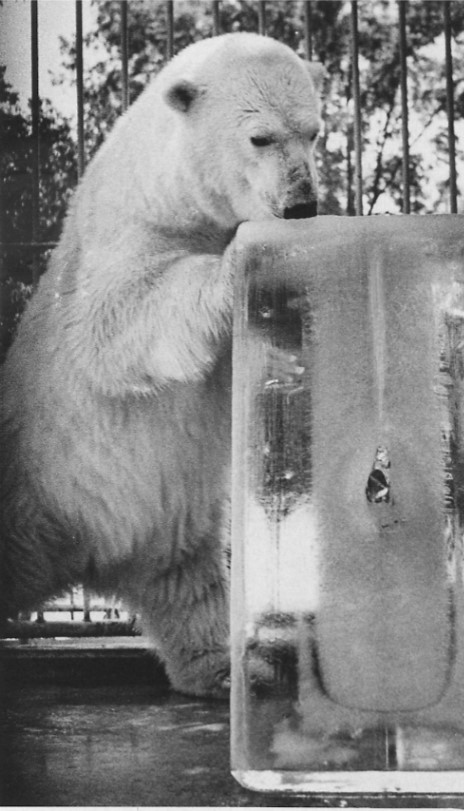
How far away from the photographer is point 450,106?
2898mm

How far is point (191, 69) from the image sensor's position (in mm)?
2291

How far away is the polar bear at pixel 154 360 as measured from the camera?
6.86ft

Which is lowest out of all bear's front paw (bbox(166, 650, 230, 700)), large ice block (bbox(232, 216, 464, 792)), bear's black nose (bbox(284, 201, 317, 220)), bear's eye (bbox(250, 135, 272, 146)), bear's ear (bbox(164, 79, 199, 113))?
bear's front paw (bbox(166, 650, 230, 700))

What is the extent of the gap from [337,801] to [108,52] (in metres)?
2.21

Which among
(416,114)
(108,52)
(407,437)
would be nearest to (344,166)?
(416,114)

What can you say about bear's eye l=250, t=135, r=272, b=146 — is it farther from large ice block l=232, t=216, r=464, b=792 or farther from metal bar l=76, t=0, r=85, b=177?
metal bar l=76, t=0, r=85, b=177

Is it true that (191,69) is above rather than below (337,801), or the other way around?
above

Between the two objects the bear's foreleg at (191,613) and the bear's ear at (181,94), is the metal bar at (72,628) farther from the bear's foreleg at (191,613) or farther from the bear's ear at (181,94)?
the bear's ear at (181,94)

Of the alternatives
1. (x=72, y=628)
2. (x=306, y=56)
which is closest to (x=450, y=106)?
(x=306, y=56)

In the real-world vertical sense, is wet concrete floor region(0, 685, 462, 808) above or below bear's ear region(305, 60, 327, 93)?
below

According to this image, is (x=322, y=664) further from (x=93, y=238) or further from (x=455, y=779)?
(x=93, y=238)

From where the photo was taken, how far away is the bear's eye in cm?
212

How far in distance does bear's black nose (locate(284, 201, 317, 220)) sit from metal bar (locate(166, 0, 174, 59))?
1145mm

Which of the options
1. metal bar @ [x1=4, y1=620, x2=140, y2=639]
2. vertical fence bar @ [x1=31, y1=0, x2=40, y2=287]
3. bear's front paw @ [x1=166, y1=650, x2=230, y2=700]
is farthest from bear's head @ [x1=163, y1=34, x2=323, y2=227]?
metal bar @ [x1=4, y1=620, x2=140, y2=639]
